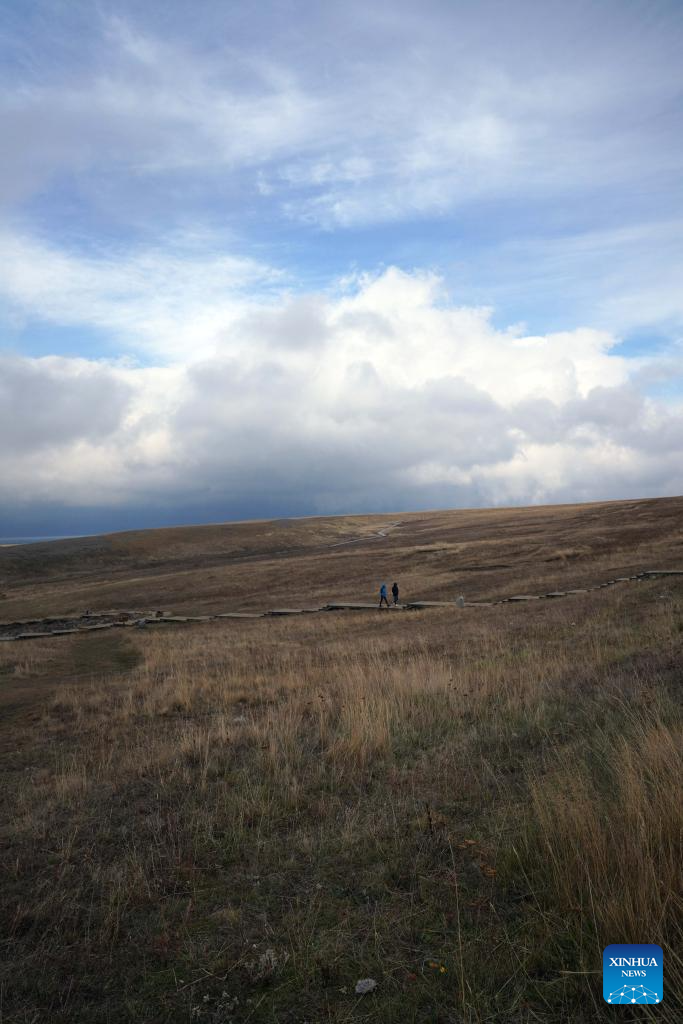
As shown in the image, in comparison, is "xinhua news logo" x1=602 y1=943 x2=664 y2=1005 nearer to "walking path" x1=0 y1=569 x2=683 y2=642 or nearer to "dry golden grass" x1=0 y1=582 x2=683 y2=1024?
"dry golden grass" x1=0 y1=582 x2=683 y2=1024

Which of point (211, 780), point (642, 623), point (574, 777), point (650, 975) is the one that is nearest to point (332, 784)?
point (211, 780)

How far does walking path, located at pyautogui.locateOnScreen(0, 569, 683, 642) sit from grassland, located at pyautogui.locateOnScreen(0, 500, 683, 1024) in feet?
50.4

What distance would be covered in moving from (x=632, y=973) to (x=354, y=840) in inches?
99.1

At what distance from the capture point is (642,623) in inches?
561

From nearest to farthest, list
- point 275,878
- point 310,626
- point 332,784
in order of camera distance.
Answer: point 275,878, point 332,784, point 310,626

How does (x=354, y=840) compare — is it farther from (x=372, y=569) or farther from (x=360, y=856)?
(x=372, y=569)

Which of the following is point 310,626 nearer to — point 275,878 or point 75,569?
point 275,878

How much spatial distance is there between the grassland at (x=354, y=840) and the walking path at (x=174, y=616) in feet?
50.4

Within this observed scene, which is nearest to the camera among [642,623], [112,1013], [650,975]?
[650,975]

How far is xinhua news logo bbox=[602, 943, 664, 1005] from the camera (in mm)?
2707

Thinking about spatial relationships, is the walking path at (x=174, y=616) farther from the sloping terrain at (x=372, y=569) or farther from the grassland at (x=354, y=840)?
the grassland at (x=354, y=840)

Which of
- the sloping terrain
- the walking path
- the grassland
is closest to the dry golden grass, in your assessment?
the grassland

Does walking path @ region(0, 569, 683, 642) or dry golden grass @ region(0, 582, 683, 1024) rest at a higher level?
dry golden grass @ region(0, 582, 683, 1024)

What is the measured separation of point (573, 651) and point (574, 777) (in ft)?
24.0
